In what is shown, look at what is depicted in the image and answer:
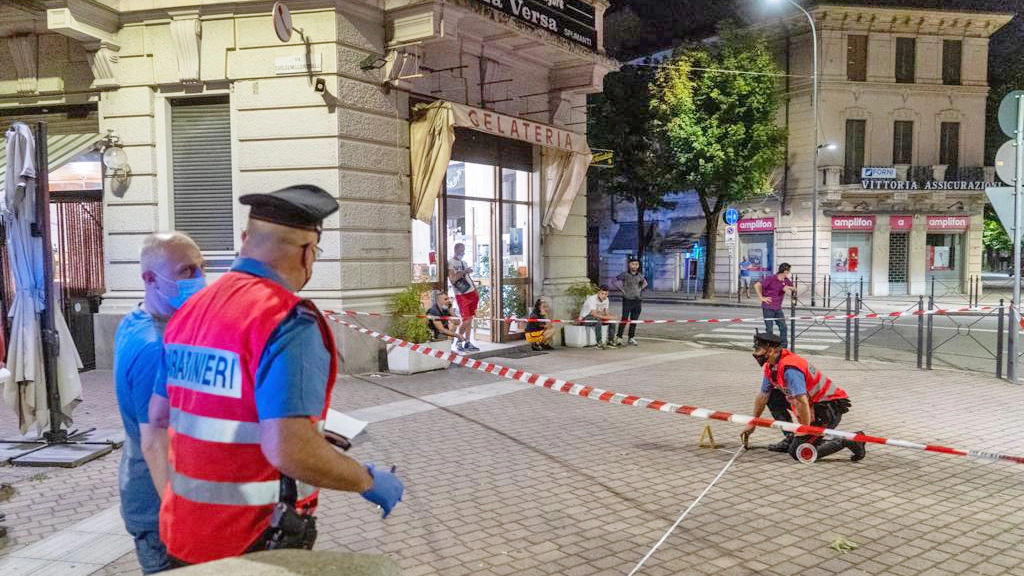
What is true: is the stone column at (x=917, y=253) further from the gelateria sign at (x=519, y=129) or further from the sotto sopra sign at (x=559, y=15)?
the sotto sopra sign at (x=559, y=15)

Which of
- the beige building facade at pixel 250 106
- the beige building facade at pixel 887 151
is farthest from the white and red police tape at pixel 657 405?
the beige building facade at pixel 887 151

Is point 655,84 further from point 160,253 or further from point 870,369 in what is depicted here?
point 160,253

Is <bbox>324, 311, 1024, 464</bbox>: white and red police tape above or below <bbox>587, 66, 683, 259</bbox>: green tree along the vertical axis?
below

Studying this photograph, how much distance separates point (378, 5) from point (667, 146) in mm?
19299

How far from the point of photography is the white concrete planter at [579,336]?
1402 centimetres

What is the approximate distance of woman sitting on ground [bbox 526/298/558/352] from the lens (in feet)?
43.7

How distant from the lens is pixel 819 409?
648 cm

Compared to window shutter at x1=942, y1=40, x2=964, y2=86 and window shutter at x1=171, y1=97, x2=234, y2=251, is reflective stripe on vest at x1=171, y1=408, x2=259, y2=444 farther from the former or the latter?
window shutter at x1=942, y1=40, x2=964, y2=86

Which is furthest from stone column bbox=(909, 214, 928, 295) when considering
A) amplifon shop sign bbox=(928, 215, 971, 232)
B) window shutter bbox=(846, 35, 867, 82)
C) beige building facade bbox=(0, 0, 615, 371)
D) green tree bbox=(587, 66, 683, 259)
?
beige building facade bbox=(0, 0, 615, 371)

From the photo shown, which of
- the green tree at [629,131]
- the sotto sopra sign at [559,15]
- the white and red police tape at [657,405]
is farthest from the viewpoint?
the green tree at [629,131]

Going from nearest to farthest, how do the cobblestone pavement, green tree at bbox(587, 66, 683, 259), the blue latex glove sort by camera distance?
the blue latex glove, the cobblestone pavement, green tree at bbox(587, 66, 683, 259)

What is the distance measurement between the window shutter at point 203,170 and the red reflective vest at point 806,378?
7.98 meters

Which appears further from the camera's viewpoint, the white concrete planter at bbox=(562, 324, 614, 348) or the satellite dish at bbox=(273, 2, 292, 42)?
the white concrete planter at bbox=(562, 324, 614, 348)

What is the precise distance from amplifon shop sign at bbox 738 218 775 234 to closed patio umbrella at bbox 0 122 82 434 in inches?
1135
